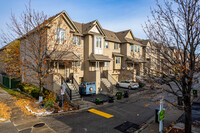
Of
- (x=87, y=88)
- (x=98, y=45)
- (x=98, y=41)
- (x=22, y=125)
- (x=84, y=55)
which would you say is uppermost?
(x=98, y=41)

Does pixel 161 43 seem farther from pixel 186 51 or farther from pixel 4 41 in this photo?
pixel 4 41

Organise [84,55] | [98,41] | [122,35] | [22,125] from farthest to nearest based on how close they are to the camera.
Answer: [122,35]
[98,41]
[84,55]
[22,125]

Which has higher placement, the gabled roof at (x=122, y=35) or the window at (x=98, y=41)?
the gabled roof at (x=122, y=35)

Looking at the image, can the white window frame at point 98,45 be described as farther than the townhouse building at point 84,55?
Yes

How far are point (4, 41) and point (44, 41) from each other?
11.8 feet

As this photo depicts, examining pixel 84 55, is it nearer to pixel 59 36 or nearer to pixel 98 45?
pixel 98 45

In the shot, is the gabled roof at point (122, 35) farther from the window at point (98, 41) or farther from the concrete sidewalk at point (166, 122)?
the concrete sidewalk at point (166, 122)

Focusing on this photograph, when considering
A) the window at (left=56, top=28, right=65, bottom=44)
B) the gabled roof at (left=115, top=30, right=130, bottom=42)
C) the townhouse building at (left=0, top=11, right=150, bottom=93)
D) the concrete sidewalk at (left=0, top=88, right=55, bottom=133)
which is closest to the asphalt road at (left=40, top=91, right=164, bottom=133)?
the concrete sidewalk at (left=0, top=88, right=55, bottom=133)

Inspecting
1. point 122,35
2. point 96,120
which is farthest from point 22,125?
point 122,35

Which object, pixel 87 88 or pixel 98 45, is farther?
pixel 98 45

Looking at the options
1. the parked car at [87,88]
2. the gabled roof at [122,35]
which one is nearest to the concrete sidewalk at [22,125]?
the parked car at [87,88]

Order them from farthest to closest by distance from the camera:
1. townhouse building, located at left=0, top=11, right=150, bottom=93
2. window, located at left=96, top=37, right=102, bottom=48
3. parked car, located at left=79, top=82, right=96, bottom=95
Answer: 1. window, located at left=96, top=37, right=102, bottom=48
2. parked car, located at left=79, top=82, right=96, bottom=95
3. townhouse building, located at left=0, top=11, right=150, bottom=93

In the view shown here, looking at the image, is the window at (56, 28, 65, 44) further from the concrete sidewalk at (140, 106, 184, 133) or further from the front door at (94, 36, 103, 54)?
the concrete sidewalk at (140, 106, 184, 133)

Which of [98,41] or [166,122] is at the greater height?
[98,41]
